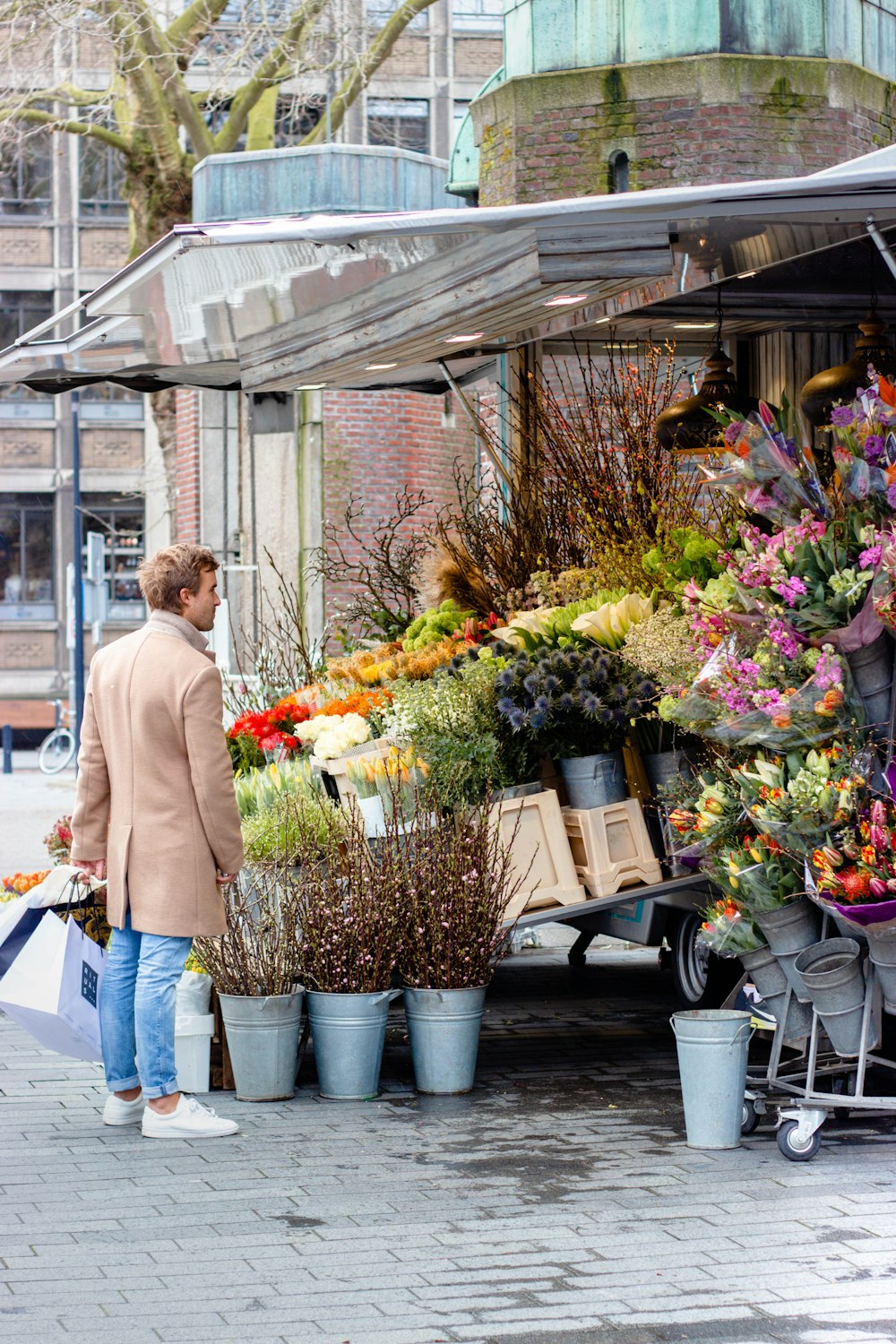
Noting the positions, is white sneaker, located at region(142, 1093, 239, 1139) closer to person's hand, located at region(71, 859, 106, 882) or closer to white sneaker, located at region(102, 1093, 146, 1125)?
white sneaker, located at region(102, 1093, 146, 1125)

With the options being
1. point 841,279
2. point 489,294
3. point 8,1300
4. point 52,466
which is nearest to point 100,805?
point 8,1300

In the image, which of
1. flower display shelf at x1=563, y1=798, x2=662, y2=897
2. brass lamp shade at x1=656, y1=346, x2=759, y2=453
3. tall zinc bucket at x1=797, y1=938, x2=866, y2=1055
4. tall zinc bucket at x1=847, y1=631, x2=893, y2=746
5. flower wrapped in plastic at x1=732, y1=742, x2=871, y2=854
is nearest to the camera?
flower wrapped in plastic at x1=732, y1=742, x2=871, y2=854

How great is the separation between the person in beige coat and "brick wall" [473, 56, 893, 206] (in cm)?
652

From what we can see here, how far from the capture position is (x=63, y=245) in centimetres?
3888

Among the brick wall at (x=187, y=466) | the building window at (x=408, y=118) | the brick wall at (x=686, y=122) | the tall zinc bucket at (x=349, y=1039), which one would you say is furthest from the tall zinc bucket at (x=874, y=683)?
the building window at (x=408, y=118)

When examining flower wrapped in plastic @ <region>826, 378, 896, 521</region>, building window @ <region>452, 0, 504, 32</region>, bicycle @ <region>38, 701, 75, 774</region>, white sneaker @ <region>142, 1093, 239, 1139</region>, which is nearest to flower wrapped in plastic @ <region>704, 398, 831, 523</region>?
flower wrapped in plastic @ <region>826, 378, 896, 521</region>

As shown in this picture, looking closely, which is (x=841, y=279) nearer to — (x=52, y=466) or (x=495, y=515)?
(x=495, y=515)

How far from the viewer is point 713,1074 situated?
532 centimetres

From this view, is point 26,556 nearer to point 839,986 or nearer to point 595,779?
point 595,779

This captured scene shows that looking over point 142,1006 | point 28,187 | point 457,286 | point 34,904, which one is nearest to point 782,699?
point 142,1006

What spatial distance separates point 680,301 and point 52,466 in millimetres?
30760

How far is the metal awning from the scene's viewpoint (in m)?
5.36

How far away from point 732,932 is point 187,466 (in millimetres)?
14199

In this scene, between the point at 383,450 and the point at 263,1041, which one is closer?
the point at 263,1041
